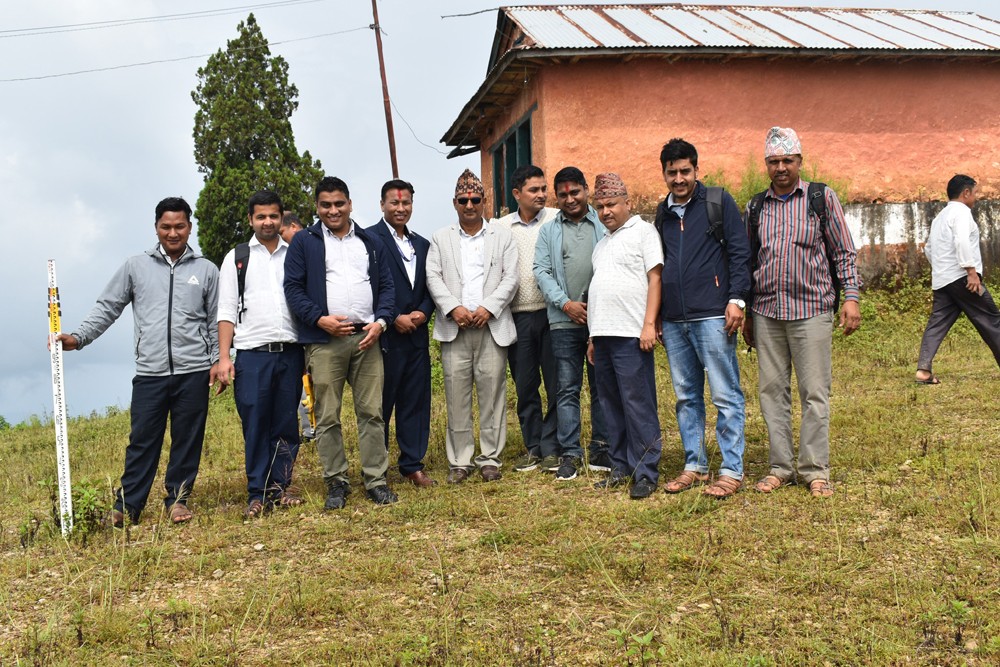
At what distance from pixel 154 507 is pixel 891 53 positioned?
12233mm

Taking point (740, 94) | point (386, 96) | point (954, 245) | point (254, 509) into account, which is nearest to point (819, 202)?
point (254, 509)

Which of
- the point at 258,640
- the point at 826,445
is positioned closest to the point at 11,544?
the point at 258,640

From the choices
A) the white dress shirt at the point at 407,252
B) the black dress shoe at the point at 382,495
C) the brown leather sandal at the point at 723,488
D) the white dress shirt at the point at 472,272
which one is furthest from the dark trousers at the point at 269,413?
the brown leather sandal at the point at 723,488

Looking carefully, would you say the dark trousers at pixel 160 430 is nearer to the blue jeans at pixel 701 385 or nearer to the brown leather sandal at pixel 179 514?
the brown leather sandal at pixel 179 514

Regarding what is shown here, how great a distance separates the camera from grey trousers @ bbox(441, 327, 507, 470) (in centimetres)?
588

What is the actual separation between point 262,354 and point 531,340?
183 cm

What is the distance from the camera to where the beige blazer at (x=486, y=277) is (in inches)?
227

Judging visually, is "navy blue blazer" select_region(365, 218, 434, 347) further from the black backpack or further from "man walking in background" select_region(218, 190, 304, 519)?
the black backpack

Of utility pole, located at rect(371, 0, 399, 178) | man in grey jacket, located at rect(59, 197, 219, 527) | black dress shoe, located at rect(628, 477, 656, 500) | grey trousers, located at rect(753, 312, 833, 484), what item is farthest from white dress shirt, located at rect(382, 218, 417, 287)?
utility pole, located at rect(371, 0, 399, 178)

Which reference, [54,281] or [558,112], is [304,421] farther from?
[558,112]

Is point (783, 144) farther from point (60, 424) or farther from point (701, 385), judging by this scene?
point (60, 424)

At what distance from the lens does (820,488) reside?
15.9ft

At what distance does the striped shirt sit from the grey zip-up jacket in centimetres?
344

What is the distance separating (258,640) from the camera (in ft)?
11.4
